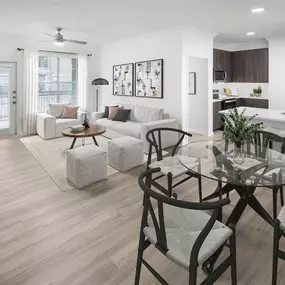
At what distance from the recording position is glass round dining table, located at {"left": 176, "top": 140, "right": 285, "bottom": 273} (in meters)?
2.09

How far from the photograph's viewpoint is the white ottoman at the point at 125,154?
4.13 meters

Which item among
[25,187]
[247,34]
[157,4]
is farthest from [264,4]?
[25,187]

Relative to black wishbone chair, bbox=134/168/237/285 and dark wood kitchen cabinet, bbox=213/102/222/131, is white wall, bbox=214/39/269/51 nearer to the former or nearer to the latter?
dark wood kitchen cabinet, bbox=213/102/222/131

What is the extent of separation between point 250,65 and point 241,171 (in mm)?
6284

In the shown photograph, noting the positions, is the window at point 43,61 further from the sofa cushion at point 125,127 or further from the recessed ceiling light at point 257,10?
the recessed ceiling light at point 257,10

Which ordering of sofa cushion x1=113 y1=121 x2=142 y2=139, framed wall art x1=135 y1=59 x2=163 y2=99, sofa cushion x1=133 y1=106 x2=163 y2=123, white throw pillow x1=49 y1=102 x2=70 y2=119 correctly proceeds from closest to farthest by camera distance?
sofa cushion x1=113 y1=121 x2=142 y2=139 < sofa cushion x1=133 y1=106 x2=163 y2=123 < framed wall art x1=135 y1=59 x2=163 y2=99 < white throw pillow x1=49 y1=102 x2=70 y2=119

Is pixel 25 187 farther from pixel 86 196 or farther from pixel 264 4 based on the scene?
pixel 264 4

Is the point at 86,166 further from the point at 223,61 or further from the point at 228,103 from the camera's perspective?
the point at 223,61

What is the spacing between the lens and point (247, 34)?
6277 millimetres

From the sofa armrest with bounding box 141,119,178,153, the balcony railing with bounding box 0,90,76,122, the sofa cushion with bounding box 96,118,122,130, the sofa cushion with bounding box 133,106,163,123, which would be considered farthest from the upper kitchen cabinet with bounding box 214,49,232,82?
the balcony railing with bounding box 0,90,76,122

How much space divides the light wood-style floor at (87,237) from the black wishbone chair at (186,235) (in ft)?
1.26

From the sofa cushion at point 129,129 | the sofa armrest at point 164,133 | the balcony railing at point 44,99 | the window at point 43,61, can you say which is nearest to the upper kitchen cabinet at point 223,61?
the sofa armrest at point 164,133

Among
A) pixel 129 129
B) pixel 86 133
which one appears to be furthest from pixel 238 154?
pixel 129 129

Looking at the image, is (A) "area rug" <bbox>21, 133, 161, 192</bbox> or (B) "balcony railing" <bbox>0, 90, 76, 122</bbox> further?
(B) "balcony railing" <bbox>0, 90, 76, 122</bbox>
